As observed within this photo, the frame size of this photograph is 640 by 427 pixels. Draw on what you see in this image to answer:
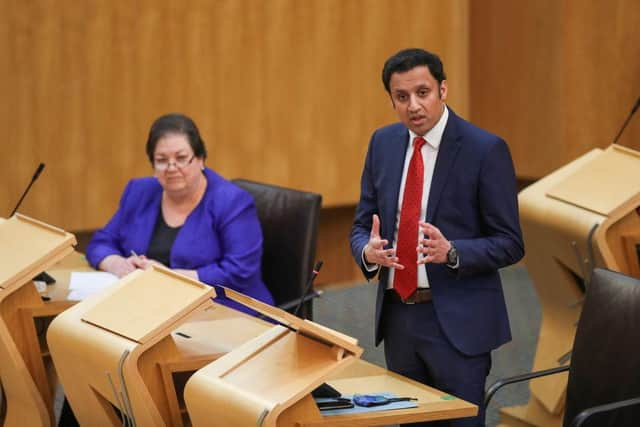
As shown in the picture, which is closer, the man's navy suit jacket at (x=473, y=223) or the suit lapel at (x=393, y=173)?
the man's navy suit jacket at (x=473, y=223)

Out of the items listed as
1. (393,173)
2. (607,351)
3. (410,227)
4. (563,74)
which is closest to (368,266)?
(410,227)

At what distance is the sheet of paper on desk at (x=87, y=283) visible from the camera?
411cm

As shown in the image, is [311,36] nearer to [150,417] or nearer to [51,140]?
[51,140]

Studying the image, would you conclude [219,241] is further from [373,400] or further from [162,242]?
[373,400]

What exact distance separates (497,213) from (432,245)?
266 millimetres

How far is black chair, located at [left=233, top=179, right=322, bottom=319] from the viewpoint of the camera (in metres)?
4.53

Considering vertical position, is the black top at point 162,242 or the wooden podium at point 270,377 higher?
the wooden podium at point 270,377

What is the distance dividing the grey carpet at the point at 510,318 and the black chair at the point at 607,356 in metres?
1.60

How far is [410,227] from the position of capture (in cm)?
328

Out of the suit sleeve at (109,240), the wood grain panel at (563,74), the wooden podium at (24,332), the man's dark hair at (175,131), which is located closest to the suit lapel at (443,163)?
A: the wooden podium at (24,332)

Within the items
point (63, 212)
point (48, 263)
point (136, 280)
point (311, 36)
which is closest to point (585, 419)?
point (136, 280)

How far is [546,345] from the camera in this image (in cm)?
465

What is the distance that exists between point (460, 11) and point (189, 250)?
3.74 metres

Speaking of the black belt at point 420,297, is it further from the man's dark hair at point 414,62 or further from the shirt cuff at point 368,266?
the man's dark hair at point 414,62
